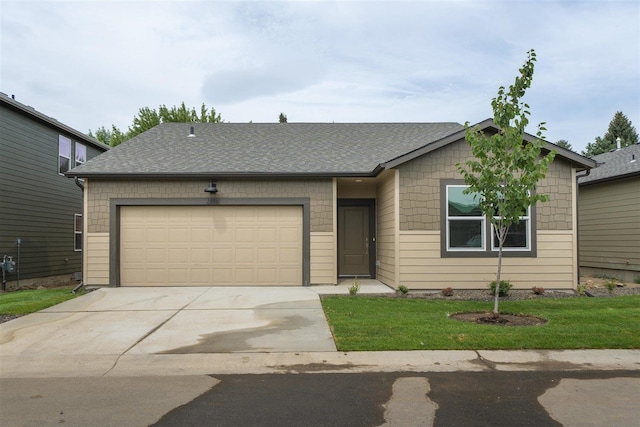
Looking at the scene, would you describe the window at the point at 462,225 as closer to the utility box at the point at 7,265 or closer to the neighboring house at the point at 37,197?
the utility box at the point at 7,265

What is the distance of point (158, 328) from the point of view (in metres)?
7.96

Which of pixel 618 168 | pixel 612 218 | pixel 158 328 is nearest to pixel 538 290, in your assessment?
pixel 612 218

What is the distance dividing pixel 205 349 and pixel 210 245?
675 centimetres

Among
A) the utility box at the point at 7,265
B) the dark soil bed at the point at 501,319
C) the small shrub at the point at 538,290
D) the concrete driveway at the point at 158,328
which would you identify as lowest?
the concrete driveway at the point at 158,328

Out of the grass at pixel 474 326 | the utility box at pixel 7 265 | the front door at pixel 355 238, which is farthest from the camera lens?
the front door at pixel 355 238

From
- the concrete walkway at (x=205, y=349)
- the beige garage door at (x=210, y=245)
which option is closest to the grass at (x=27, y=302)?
the concrete walkway at (x=205, y=349)

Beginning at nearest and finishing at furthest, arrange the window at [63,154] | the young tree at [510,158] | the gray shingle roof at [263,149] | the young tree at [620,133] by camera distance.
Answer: the young tree at [510,158] < the gray shingle roof at [263,149] < the window at [63,154] < the young tree at [620,133]

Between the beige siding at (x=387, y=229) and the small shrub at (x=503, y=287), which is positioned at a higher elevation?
the beige siding at (x=387, y=229)

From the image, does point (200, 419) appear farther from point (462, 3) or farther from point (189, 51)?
point (189, 51)

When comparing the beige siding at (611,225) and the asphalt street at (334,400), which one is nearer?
the asphalt street at (334,400)

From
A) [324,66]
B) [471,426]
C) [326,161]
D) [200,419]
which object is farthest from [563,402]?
[324,66]

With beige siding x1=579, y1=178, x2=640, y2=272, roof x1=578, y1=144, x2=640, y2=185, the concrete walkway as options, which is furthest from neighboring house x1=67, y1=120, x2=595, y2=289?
beige siding x1=579, y1=178, x2=640, y2=272

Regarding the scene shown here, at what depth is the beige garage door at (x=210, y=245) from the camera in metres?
13.1

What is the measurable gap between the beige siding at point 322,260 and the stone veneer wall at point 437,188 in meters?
2.25
